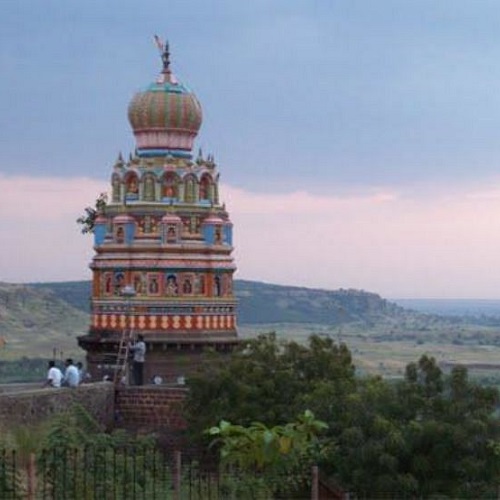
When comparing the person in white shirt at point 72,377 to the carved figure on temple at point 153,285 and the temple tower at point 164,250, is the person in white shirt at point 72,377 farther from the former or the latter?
the carved figure on temple at point 153,285

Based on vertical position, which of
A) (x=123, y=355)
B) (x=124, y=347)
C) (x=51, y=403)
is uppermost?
(x=124, y=347)

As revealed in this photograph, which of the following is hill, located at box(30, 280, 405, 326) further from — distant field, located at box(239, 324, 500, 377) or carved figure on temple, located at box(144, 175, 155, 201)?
carved figure on temple, located at box(144, 175, 155, 201)

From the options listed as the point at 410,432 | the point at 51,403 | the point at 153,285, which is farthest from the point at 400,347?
the point at 410,432

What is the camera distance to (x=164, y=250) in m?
32.1

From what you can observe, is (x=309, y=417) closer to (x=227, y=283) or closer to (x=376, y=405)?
(x=376, y=405)

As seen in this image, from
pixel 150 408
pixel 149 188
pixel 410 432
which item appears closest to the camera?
pixel 410 432

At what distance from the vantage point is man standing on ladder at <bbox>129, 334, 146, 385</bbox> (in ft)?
99.7

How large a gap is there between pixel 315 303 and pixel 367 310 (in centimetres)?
2785

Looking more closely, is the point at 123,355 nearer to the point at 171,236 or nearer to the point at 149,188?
the point at 171,236

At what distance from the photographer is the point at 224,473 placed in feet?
58.1

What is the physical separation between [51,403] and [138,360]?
554 centimetres

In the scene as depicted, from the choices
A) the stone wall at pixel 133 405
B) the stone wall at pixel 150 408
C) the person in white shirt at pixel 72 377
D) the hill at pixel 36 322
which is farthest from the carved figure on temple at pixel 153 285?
the hill at pixel 36 322

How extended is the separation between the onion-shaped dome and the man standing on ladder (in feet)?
16.7

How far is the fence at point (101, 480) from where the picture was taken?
16094mm
